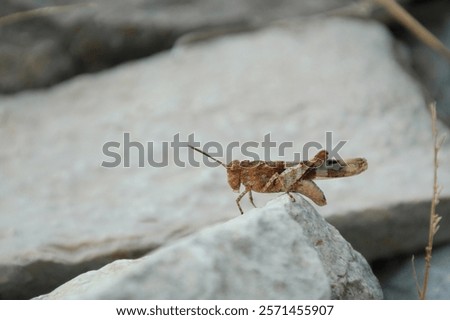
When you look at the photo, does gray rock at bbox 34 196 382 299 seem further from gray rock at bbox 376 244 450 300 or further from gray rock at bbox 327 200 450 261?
gray rock at bbox 327 200 450 261

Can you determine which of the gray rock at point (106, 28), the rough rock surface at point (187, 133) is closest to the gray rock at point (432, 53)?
the rough rock surface at point (187, 133)

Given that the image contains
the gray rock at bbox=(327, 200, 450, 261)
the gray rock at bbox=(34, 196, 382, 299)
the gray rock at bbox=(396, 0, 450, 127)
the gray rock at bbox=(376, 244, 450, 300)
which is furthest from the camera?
the gray rock at bbox=(396, 0, 450, 127)

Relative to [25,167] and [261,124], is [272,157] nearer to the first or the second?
[261,124]

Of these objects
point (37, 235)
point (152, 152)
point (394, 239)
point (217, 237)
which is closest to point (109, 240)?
point (37, 235)

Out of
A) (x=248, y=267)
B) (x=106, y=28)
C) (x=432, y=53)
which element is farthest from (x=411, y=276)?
(x=106, y=28)

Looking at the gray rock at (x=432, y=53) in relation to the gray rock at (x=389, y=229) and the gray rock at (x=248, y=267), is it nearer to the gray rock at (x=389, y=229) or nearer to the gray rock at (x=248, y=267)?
the gray rock at (x=389, y=229)

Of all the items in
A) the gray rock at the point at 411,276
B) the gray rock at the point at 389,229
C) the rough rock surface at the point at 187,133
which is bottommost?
the gray rock at the point at 411,276

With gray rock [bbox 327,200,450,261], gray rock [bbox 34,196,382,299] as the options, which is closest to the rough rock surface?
gray rock [bbox 327,200,450,261]
